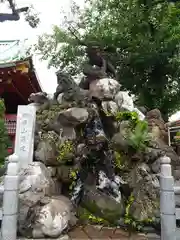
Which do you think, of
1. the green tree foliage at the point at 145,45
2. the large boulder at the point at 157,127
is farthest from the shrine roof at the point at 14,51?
the large boulder at the point at 157,127

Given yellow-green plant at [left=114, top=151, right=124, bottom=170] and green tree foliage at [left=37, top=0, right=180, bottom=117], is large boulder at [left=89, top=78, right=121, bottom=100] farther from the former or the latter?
green tree foliage at [left=37, top=0, right=180, bottom=117]

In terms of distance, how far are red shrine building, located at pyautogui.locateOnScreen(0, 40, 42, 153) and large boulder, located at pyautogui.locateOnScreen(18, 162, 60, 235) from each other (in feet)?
19.3

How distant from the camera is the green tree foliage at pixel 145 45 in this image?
11812 millimetres

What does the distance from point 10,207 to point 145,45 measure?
9833mm

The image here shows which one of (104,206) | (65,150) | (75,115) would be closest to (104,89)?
(75,115)

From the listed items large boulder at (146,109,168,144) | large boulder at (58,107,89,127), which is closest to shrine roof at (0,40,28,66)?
large boulder at (146,109,168,144)

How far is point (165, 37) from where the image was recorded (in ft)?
39.6

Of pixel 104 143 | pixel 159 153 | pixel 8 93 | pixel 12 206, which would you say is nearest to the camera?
pixel 12 206

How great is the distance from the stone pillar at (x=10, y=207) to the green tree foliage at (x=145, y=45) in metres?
9.49

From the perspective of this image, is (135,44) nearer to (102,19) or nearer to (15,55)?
(102,19)

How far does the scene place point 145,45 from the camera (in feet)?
37.8

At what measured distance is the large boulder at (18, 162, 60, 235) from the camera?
399cm

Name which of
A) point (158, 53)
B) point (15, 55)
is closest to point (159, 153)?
point (158, 53)

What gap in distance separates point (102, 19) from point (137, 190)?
1181cm
